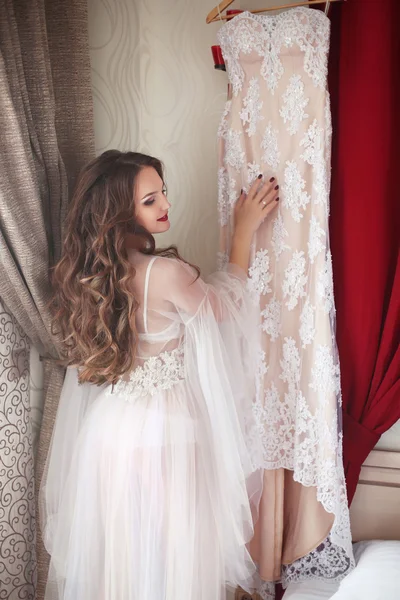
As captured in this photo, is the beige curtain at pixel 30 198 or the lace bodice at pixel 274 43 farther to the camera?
the beige curtain at pixel 30 198

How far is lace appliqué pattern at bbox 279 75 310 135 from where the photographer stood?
1.65 meters

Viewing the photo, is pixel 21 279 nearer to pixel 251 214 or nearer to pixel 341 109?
pixel 251 214

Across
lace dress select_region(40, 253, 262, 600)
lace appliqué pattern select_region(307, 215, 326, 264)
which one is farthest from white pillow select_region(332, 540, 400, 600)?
lace appliqué pattern select_region(307, 215, 326, 264)

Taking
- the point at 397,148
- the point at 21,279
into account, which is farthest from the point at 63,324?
the point at 397,148

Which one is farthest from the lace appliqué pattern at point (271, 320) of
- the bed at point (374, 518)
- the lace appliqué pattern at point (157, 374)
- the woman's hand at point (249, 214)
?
the bed at point (374, 518)

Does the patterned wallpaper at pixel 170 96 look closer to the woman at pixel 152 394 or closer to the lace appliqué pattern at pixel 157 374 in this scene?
the woman at pixel 152 394

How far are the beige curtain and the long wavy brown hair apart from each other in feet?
0.53

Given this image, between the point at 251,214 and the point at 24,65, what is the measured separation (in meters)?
0.81

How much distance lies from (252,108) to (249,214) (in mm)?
298

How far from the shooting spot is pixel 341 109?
1731mm

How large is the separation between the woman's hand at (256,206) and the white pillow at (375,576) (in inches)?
37.5

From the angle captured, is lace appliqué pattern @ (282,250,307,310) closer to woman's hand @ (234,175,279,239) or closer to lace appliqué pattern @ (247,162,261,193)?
woman's hand @ (234,175,279,239)

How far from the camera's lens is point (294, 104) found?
65.2 inches

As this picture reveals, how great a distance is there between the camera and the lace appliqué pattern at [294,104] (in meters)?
1.65
